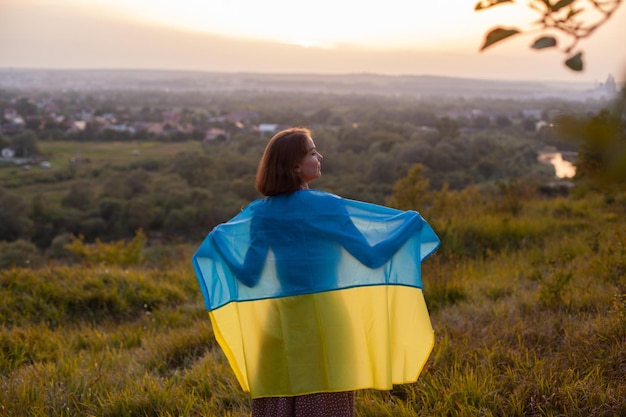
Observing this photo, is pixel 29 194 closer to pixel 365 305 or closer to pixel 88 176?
pixel 88 176

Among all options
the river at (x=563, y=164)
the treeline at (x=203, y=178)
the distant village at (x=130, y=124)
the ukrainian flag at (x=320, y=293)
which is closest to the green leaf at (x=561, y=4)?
the river at (x=563, y=164)

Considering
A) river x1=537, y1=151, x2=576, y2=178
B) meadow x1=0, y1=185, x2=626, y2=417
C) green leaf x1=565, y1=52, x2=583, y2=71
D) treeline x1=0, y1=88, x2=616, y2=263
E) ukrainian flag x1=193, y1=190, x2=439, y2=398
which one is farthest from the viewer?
treeline x1=0, y1=88, x2=616, y2=263

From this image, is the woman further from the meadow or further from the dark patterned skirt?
the meadow

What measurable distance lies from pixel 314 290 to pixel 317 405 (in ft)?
1.60

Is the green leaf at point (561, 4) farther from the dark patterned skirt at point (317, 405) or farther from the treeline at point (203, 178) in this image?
the treeline at point (203, 178)

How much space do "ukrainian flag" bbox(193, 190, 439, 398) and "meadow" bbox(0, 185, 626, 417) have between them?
44cm

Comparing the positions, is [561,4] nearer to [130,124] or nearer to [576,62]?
[576,62]

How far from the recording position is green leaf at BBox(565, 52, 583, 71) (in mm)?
797

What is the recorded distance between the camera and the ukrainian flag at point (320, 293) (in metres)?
2.51

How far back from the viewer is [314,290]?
251 cm

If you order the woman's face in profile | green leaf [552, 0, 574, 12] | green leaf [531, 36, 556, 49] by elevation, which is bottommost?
the woman's face in profile

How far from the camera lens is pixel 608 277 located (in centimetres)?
456

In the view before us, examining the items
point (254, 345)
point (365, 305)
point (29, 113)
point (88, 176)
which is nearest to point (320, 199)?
point (365, 305)

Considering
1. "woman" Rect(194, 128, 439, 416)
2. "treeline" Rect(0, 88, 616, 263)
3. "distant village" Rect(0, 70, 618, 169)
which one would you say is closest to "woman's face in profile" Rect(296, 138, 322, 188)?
"woman" Rect(194, 128, 439, 416)
